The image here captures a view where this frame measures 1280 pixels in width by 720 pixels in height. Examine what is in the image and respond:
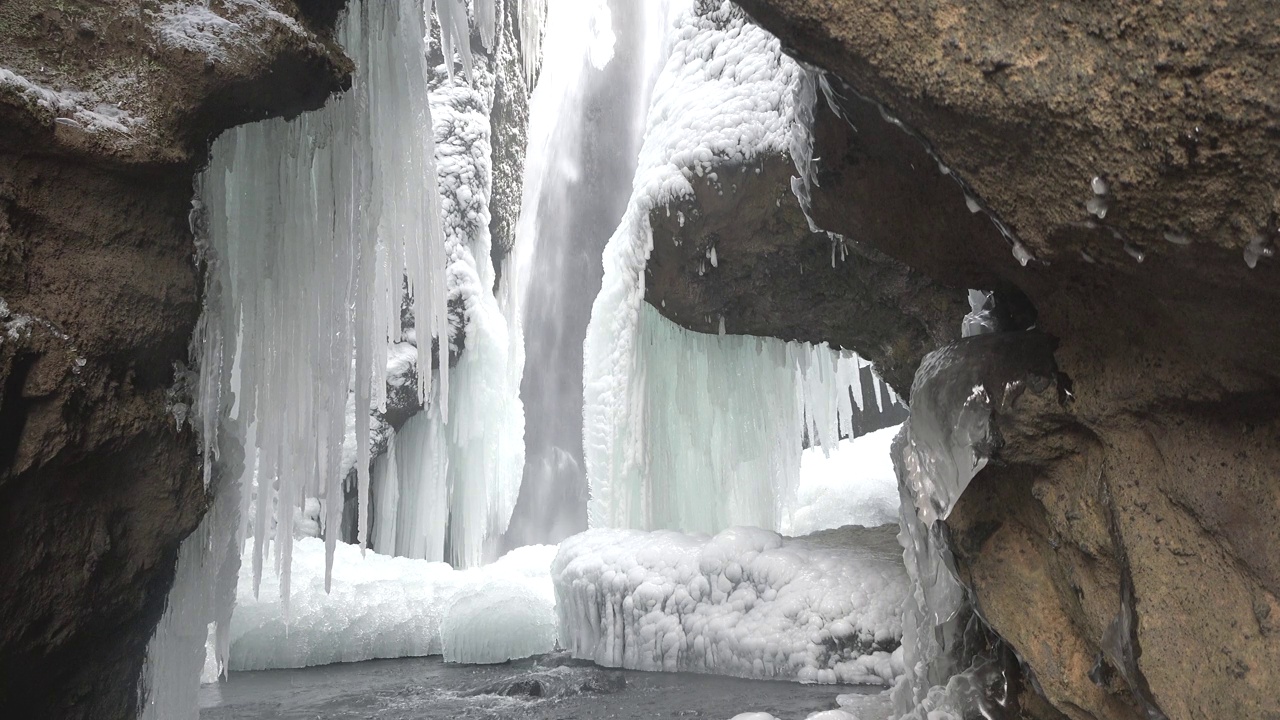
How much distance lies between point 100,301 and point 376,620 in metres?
6.11

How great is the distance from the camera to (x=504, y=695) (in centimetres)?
627

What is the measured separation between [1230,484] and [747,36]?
5.76 meters

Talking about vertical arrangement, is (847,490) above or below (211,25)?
below

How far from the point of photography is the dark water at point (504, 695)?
5570 millimetres

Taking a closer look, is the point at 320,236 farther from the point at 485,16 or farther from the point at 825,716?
the point at 825,716

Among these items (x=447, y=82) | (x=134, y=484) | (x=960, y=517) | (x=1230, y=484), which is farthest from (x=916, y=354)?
(x=447, y=82)

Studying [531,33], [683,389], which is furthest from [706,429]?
[531,33]

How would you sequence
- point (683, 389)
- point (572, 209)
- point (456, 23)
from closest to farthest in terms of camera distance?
point (456, 23) < point (683, 389) < point (572, 209)

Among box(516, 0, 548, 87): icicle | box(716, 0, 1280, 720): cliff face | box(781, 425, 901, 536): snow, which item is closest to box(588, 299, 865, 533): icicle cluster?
box(781, 425, 901, 536): snow

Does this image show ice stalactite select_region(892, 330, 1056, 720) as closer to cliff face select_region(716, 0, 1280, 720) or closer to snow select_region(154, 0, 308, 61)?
cliff face select_region(716, 0, 1280, 720)

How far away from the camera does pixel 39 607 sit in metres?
2.70

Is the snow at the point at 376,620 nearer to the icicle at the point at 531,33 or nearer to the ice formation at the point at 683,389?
the ice formation at the point at 683,389

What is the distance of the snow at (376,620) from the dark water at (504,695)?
354mm

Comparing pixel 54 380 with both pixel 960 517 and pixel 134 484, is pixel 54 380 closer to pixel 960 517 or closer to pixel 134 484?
pixel 134 484
